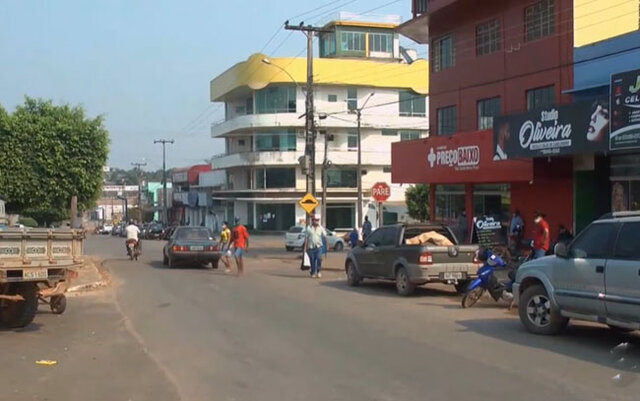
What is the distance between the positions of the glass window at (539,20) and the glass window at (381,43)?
163 feet

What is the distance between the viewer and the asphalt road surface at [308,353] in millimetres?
7961

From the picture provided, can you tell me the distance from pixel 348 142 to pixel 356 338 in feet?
197

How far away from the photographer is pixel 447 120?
30625 millimetres

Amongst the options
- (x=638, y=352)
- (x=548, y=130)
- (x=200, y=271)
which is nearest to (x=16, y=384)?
(x=638, y=352)

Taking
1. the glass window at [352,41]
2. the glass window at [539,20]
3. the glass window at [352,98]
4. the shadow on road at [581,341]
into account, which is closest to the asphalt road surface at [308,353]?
the shadow on road at [581,341]

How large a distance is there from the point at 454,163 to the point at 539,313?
16.1 m

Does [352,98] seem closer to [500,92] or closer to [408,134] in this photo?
[408,134]

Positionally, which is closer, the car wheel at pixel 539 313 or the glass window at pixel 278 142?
the car wheel at pixel 539 313

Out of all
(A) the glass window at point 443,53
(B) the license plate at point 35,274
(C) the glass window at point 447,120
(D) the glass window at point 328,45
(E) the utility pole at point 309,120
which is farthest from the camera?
(D) the glass window at point 328,45

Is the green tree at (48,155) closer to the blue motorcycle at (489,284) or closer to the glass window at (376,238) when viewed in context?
the glass window at (376,238)

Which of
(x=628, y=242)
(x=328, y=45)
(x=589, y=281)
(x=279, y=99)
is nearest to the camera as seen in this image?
(x=628, y=242)

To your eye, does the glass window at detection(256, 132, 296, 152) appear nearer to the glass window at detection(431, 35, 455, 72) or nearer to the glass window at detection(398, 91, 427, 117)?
the glass window at detection(398, 91, 427, 117)

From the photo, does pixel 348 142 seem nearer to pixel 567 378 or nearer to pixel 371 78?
pixel 371 78

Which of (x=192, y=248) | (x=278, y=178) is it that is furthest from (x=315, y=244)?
A: (x=278, y=178)
